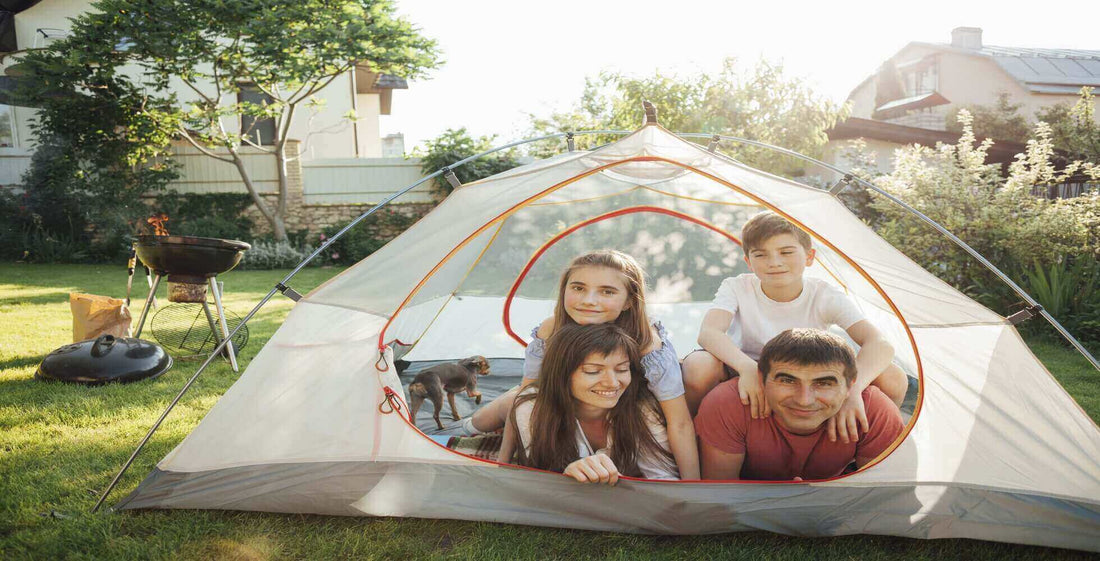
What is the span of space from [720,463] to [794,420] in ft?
0.76

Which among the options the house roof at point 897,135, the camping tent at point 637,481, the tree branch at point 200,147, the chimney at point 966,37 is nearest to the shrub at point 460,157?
the tree branch at point 200,147

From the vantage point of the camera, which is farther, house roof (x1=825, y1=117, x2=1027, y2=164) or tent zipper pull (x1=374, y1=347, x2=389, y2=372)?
house roof (x1=825, y1=117, x2=1027, y2=164)

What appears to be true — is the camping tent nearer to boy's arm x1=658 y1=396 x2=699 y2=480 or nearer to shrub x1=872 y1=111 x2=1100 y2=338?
boy's arm x1=658 y1=396 x2=699 y2=480

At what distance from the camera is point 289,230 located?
9.32 m

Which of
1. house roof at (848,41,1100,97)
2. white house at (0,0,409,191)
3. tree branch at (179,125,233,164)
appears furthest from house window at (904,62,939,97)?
tree branch at (179,125,233,164)

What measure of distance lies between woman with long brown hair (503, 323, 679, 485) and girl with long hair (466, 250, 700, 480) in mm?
36

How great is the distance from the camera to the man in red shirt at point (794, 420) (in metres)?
1.67

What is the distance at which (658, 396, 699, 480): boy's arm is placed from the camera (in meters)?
1.82

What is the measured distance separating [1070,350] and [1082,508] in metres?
2.69

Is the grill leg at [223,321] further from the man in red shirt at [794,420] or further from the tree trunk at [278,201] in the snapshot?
the tree trunk at [278,201]

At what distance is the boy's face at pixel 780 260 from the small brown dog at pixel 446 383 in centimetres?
119

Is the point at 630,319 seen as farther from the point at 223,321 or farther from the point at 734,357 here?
the point at 223,321

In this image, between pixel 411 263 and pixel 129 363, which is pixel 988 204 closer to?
pixel 411 263

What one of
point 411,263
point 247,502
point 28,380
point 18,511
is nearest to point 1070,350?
point 411,263
